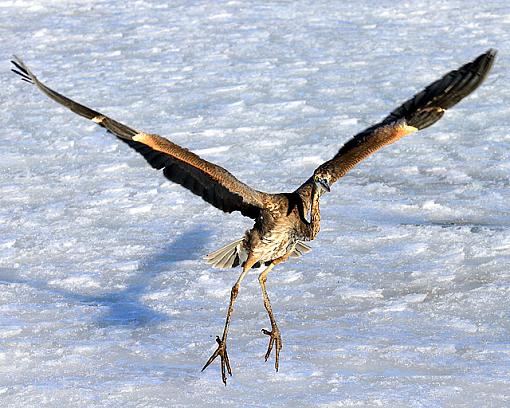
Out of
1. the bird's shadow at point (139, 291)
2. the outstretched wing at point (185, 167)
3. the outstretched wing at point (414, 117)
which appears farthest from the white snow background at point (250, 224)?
the outstretched wing at point (414, 117)

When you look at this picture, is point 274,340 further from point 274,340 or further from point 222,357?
point 222,357

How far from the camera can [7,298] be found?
6.43m

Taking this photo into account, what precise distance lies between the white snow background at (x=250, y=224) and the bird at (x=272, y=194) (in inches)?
13.4

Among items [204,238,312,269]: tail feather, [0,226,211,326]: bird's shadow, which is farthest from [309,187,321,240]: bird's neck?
[0,226,211,326]: bird's shadow

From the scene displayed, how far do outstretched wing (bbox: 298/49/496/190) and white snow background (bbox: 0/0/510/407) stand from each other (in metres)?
0.94

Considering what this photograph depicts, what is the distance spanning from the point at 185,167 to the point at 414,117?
1.54 m

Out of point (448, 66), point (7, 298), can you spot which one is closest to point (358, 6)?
point (448, 66)

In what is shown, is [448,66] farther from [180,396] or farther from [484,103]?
[180,396]

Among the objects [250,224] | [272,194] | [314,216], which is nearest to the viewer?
[314,216]

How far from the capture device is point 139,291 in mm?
6590

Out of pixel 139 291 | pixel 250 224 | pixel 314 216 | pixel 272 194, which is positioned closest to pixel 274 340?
pixel 314 216

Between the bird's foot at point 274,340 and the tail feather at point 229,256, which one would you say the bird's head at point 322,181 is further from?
the bird's foot at point 274,340

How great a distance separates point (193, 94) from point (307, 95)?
130 cm

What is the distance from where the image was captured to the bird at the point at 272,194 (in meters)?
5.45
